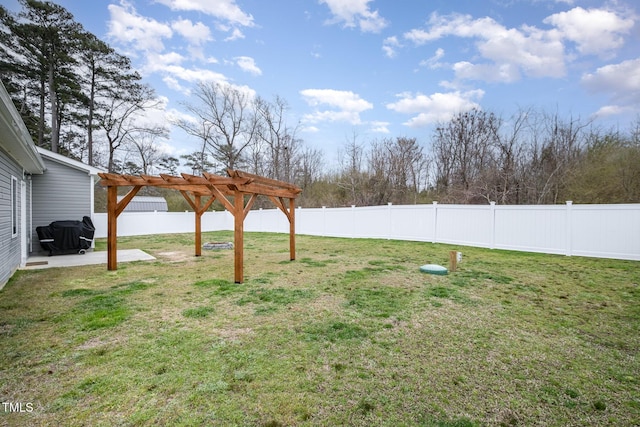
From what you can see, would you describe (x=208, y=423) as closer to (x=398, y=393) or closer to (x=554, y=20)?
(x=398, y=393)

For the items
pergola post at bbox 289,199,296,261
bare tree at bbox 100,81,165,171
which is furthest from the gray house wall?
bare tree at bbox 100,81,165,171

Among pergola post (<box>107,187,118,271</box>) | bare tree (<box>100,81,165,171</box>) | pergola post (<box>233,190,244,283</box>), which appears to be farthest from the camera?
bare tree (<box>100,81,165,171</box>)

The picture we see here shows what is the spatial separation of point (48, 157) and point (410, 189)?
15.2 metres

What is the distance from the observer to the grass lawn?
1802 mm

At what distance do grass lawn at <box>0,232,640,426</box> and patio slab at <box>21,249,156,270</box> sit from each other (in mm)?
2129

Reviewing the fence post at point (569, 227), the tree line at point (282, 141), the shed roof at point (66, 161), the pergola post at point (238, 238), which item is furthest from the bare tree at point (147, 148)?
the fence post at point (569, 227)

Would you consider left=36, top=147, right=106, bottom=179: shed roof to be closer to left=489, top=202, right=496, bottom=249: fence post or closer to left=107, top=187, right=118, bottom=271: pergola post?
left=107, top=187, right=118, bottom=271: pergola post

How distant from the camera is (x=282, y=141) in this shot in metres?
20.3

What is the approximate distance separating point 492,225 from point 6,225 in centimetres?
1144

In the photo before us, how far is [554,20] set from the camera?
29.7ft

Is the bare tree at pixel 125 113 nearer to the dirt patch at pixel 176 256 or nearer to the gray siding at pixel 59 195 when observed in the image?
the gray siding at pixel 59 195

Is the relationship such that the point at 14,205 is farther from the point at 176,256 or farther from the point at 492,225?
the point at 492,225

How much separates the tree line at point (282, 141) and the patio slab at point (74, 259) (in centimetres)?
1007

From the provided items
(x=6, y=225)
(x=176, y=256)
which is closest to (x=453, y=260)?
(x=176, y=256)
